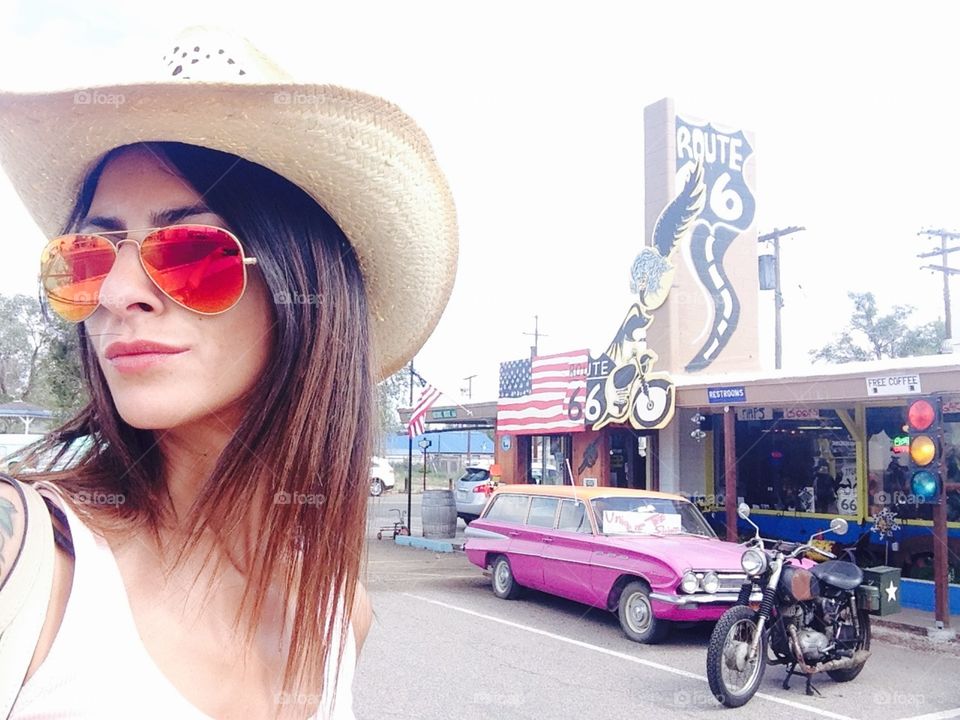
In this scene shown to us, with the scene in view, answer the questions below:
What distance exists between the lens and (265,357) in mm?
1188

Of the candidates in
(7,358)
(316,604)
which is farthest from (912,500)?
(316,604)

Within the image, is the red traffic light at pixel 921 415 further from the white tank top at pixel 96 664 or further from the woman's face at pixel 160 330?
the white tank top at pixel 96 664

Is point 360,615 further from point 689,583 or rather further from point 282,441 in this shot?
point 689,583

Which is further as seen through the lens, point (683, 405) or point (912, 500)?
point (683, 405)

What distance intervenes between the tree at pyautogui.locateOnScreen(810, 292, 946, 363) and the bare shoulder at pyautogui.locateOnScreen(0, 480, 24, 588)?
37354 millimetres

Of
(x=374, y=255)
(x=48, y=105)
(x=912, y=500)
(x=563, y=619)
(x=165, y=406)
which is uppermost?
(x=48, y=105)

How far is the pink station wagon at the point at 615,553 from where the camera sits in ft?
25.5

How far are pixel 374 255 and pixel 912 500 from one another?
11998mm

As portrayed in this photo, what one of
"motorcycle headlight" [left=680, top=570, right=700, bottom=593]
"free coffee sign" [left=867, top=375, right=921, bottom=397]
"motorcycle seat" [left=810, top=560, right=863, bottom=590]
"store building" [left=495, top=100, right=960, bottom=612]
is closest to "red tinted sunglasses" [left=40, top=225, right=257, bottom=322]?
"motorcycle seat" [left=810, top=560, right=863, bottom=590]

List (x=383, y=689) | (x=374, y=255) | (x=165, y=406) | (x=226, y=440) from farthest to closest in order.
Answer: (x=383, y=689) < (x=374, y=255) < (x=226, y=440) < (x=165, y=406)

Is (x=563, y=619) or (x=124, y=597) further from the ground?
(x=124, y=597)

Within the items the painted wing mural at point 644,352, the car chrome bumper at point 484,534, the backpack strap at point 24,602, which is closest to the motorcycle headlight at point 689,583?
the car chrome bumper at point 484,534

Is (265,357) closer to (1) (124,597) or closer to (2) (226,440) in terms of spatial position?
(2) (226,440)

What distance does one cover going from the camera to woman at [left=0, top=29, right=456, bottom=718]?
1.06 m
